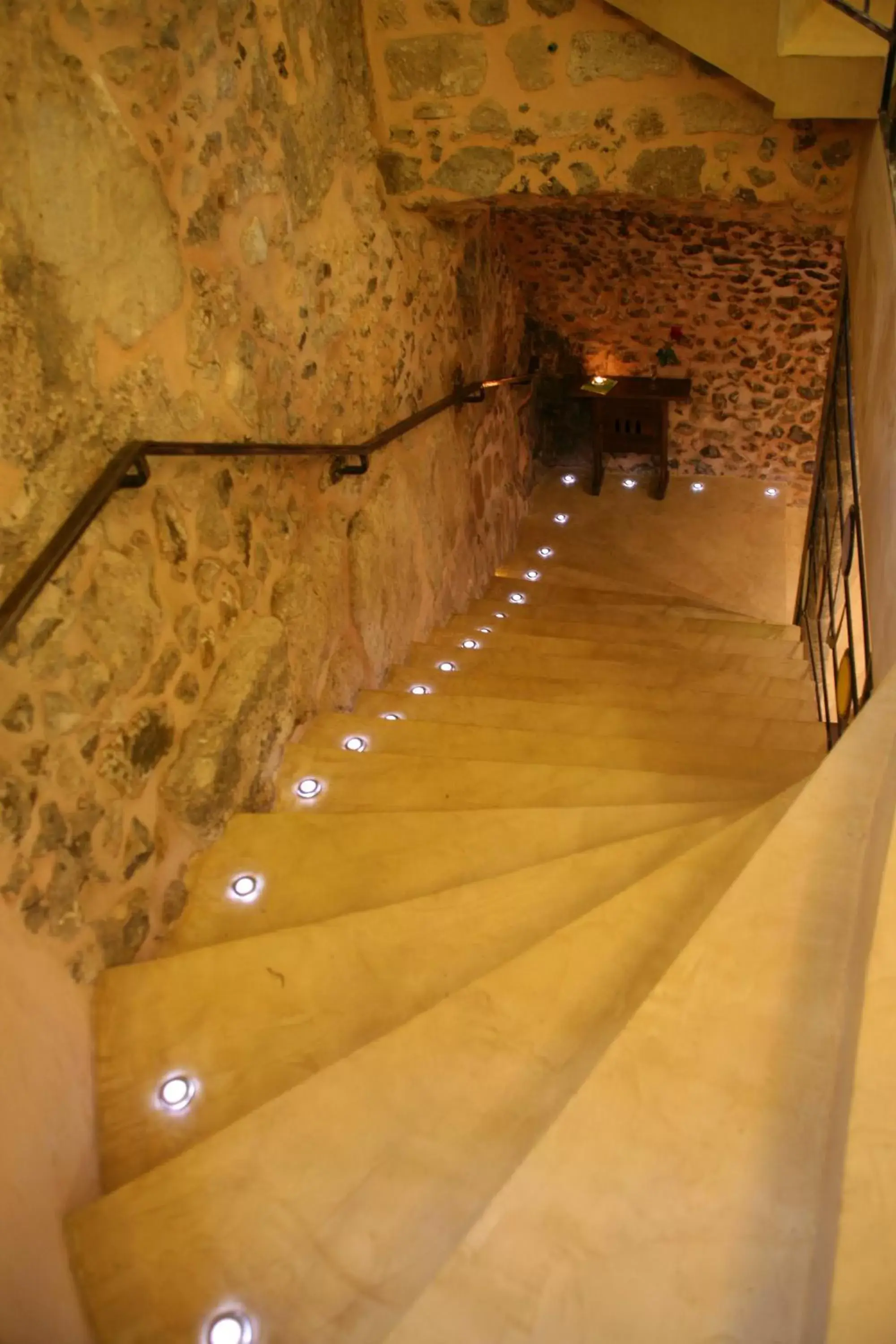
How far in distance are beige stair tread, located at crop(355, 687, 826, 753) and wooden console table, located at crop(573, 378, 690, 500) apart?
3.54m

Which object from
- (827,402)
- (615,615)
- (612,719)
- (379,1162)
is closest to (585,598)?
(615,615)

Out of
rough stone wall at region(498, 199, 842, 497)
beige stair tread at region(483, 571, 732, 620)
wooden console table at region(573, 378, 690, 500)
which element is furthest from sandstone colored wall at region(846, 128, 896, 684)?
wooden console table at region(573, 378, 690, 500)

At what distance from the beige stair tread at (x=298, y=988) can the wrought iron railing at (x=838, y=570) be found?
2.43 ft

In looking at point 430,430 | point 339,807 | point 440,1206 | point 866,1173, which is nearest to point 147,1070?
point 440,1206

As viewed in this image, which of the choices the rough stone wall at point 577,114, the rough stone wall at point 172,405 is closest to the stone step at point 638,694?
the rough stone wall at point 172,405

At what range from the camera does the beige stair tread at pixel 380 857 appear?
204 centimetres

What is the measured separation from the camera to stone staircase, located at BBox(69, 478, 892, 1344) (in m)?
1.10

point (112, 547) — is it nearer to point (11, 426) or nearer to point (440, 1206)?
point (11, 426)

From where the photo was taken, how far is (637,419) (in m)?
6.15

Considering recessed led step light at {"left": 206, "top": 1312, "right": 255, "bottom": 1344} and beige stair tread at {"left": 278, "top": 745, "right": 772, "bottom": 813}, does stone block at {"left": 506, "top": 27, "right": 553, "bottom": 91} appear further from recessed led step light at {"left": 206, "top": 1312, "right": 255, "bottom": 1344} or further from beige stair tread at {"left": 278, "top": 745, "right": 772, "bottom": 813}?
recessed led step light at {"left": 206, "top": 1312, "right": 255, "bottom": 1344}

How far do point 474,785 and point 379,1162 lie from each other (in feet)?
3.46

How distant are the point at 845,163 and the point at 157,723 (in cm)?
Answer: 250

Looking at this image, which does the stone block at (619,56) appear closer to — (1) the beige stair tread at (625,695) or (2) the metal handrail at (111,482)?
(2) the metal handrail at (111,482)

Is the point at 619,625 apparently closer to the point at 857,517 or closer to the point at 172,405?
the point at 857,517
